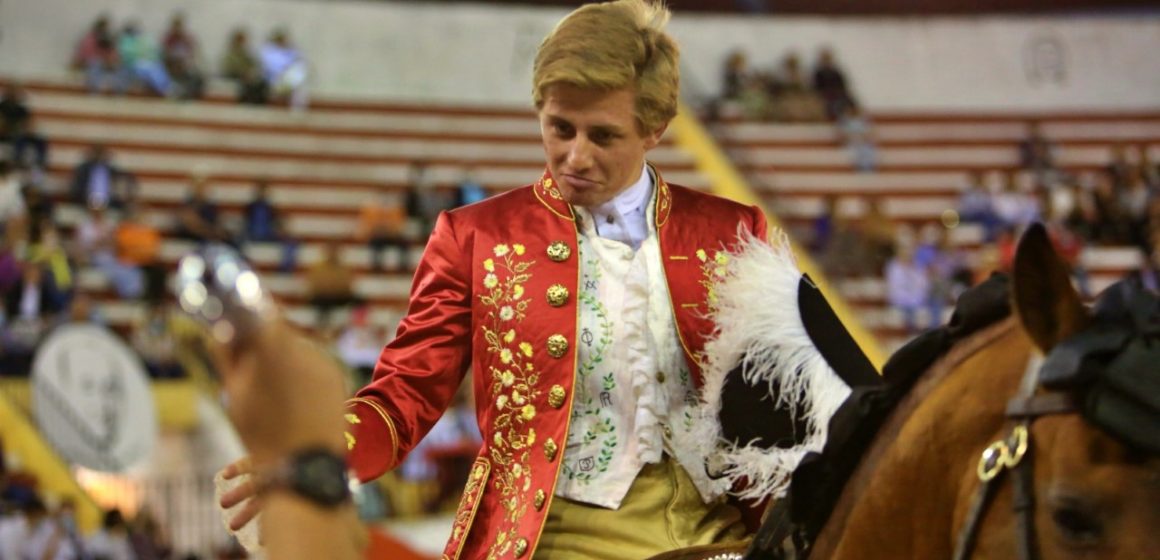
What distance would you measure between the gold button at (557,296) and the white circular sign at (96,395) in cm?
780

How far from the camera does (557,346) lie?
8.26 feet

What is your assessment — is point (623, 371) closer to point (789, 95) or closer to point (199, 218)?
point (199, 218)

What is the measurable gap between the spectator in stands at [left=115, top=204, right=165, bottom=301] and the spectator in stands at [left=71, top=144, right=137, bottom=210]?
0.59 meters

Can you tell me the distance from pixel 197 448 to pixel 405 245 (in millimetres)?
3361

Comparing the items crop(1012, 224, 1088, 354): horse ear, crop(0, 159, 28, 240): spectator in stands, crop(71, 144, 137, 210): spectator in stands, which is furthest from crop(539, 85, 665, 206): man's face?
crop(71, 144, 137, 210): spectator in stands

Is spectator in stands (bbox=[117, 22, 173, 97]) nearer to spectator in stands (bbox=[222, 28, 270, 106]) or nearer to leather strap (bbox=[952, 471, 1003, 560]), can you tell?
spectator in stands (bbox=[222, 28, 270, 106])

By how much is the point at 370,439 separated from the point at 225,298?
131cm

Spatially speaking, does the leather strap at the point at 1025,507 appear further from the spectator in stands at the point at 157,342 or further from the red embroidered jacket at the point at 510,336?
the spectator in stands at the point at 157,342

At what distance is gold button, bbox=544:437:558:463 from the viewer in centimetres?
247

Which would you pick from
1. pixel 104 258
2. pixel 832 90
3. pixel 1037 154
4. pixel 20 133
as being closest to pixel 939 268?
pixel 1037 154

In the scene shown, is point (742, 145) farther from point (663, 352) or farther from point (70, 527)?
point (663, 352)

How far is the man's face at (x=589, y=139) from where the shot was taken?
2.46m

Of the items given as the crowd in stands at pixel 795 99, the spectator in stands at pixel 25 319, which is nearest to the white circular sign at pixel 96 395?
the spectator in stands at pixel 25 319

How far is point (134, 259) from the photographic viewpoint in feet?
40.8
